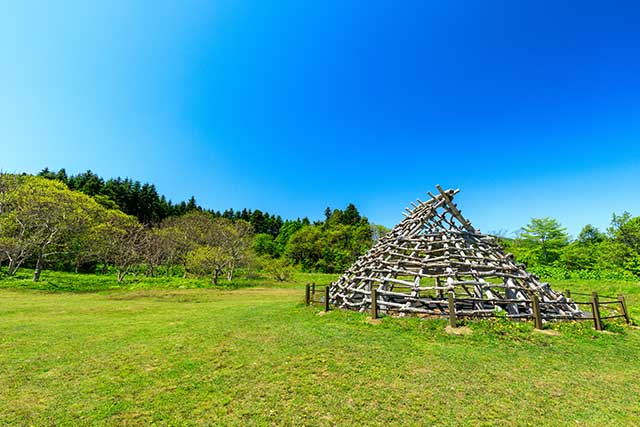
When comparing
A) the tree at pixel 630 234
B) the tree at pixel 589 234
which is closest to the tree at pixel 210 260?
the tree at pixel 630 234

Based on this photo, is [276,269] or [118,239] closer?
[118,239]

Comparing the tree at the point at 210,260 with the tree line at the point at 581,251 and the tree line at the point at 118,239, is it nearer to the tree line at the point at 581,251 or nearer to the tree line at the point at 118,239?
the tree line at the point at 118,239

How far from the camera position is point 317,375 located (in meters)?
5.87

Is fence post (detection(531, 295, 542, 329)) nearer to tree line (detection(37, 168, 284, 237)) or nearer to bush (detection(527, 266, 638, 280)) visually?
bush (detection(527, 266, 638, 280))

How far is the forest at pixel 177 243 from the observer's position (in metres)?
23.4

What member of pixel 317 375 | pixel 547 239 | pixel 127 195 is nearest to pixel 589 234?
pixel 547 239

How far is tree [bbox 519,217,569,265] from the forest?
0.10 m

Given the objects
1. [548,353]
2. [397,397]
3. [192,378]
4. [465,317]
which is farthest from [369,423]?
[465,317]

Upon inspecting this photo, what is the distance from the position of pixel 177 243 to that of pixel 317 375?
1267 inches

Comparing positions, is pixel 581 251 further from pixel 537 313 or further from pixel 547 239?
pixel 537 313

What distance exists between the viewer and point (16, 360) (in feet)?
21.9

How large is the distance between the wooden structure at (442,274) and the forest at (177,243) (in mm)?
13056

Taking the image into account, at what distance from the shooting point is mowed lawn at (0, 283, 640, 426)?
14.6 feet

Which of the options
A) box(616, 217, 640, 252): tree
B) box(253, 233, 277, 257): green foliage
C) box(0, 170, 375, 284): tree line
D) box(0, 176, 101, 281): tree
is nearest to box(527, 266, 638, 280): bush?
box(616, 217, 640, 252): tree
